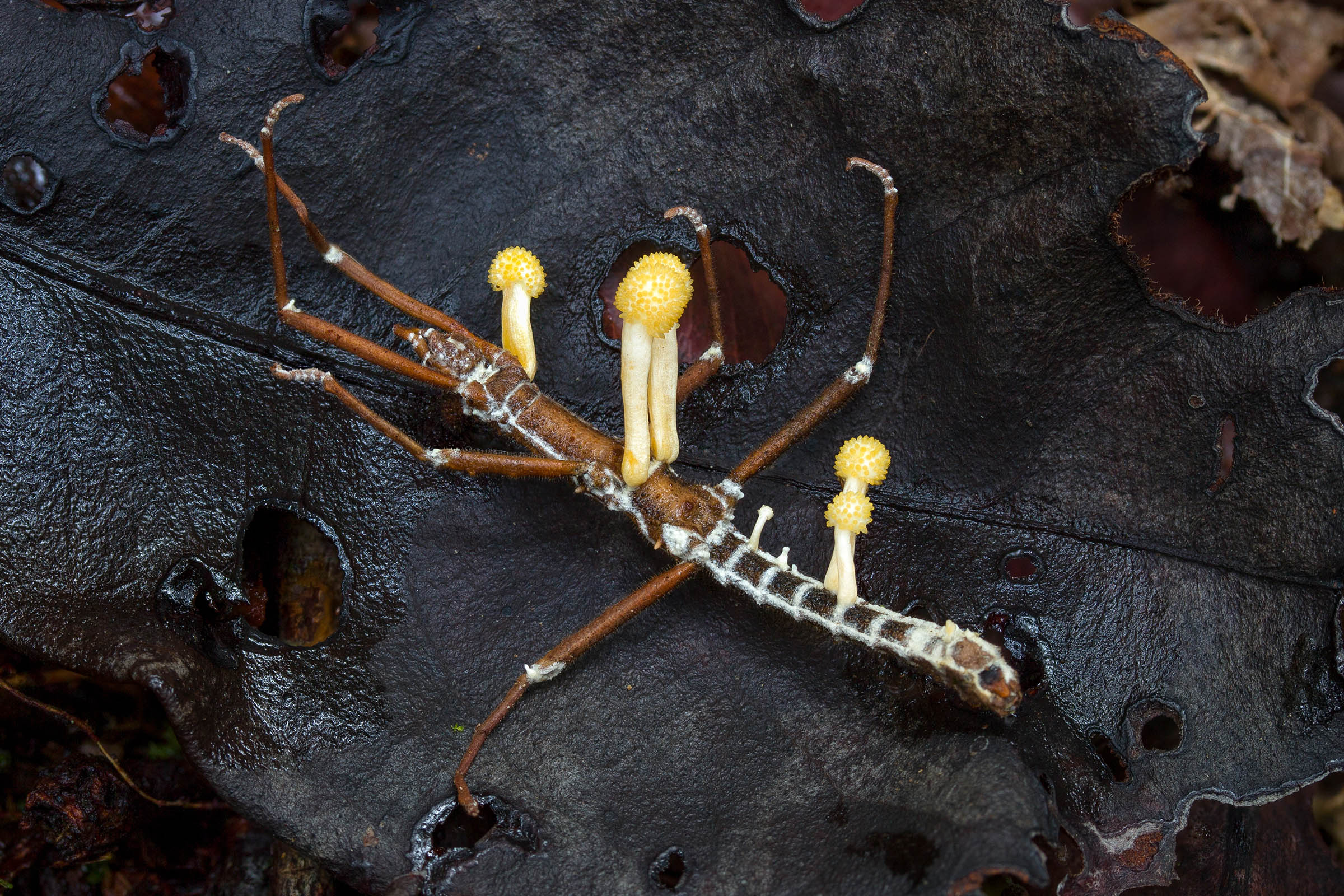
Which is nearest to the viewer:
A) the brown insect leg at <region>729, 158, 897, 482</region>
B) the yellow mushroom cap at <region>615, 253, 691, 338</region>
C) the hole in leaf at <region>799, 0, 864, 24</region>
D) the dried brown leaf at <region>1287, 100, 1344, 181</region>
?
the yellow mushroom cap at <region>615, 253, 691, 338</region>

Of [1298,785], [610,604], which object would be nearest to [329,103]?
[610,604]

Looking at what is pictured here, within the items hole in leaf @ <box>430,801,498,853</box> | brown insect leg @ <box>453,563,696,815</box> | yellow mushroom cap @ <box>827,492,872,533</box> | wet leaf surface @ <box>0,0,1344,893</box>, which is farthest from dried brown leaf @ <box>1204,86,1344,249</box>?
hole in leaf @ <box>430,801,498,853</box>

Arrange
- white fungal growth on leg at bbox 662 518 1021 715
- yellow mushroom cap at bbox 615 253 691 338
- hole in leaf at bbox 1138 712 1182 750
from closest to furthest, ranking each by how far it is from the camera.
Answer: yellow mushroom cap at bbox 615 253 691 338 < white fungal growth on leg at bbox 662 518 1021 715 < hole in leaf at bbox 1138 712 1182 750

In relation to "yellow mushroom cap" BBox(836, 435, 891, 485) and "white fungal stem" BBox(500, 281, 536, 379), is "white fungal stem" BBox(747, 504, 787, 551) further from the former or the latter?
"white fungal stem" BBox(500, 281, 536, 379)

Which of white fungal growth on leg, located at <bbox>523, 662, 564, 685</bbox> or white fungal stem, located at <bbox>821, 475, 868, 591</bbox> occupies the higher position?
white fungal growth on leg, located at <bbox>523, 662, 564, 685</bbox>

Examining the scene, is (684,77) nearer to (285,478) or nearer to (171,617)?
(285,478)

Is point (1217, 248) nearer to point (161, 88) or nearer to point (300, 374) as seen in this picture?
point (300, 374)
